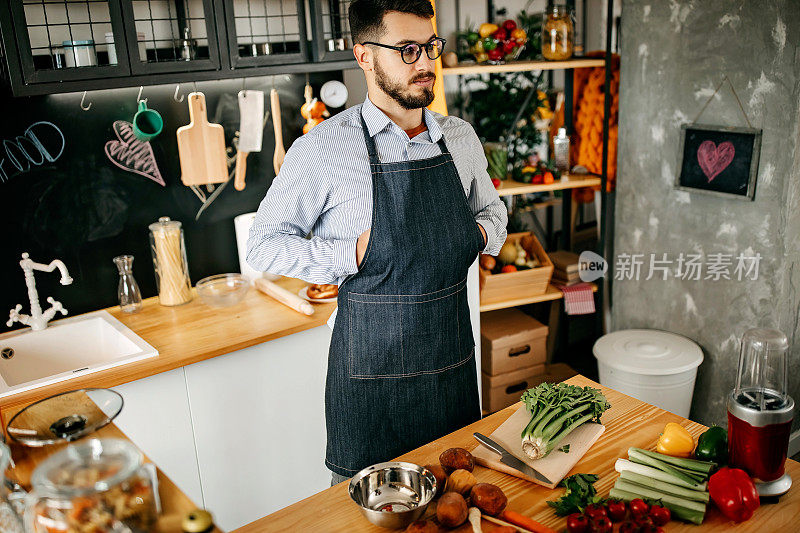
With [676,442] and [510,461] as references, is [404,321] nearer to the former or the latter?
[510,461]

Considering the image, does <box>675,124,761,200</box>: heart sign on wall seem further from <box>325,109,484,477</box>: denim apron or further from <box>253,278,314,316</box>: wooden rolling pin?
<box>253,278,314,316</box>: wooden rolling pin

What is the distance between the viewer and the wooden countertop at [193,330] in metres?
2.46

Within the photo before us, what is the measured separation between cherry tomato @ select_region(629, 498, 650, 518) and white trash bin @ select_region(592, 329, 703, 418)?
193cm

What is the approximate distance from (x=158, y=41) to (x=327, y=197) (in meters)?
1.30

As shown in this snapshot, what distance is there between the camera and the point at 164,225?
3.09 meters

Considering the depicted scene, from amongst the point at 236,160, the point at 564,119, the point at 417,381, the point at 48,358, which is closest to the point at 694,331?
the point at 564,119

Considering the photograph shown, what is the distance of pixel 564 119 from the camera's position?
4113 millimetres

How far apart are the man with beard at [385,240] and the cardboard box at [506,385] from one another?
1.45 meters

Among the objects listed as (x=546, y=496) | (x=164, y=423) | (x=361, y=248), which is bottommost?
(x=164, y=423)

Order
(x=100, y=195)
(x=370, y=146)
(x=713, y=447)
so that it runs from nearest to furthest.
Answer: (x=713, y=447), (x=370, y=146), (x=100, y=195)

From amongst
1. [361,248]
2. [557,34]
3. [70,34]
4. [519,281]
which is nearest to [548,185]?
[519,281]

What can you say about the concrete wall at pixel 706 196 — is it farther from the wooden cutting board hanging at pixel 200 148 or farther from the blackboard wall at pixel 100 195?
the wooden cutting board hanging at pixel 200 148

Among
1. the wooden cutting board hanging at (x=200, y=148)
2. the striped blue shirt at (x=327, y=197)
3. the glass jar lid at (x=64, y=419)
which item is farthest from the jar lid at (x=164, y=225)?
the glass jar lid at (x=64, y=419)

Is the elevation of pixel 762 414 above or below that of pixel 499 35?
below
